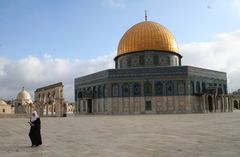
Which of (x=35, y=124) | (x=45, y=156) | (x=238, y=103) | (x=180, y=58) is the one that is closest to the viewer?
(x=45, y=156)

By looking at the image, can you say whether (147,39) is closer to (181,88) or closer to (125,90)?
(125,90)

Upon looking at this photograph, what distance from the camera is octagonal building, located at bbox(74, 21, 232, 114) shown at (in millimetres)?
37656

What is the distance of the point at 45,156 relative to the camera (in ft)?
21.4

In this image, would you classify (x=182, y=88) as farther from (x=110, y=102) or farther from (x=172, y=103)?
(x=110, y=102)

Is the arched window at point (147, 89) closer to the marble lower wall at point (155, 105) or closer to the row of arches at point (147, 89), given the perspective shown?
the row of arches at point (147, 89)

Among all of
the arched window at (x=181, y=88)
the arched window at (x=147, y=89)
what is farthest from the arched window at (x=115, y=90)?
the arched window at (x=181, y=88)

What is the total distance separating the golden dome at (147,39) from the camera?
41.7 metres

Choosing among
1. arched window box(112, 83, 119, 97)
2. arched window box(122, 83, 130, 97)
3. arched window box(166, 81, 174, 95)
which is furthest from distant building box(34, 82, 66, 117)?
arched window box(166, 81, 174, 95)

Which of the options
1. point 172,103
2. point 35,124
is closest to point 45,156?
point 35,124

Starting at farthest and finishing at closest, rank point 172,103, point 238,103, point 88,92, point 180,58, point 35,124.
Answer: point 238,103 → point 180,58 → point 88,92 → point 172,103 → point 35,124

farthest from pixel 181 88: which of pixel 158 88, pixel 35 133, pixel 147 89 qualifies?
pixel 35 133

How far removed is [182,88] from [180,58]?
8.71m

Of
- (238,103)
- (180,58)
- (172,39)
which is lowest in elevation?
(238,103)

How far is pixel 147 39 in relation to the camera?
41812 millimetres
